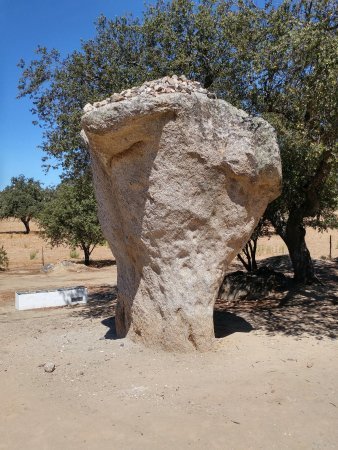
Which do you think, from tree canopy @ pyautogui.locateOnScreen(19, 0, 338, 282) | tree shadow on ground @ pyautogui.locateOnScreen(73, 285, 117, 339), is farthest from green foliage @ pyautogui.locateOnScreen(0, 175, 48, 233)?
tree canopy @ pyautogui.locateOnScreen(19, 0, 338, 282)

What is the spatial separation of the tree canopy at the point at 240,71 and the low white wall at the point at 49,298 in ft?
11.4

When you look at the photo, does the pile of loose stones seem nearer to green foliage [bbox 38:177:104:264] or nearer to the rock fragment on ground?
the rock fragment on ground

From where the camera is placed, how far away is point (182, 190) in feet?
24.3

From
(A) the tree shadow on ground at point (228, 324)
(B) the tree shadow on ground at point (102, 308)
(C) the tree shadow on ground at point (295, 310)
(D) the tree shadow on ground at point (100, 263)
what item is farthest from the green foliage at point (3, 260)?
(A) the tree shadow on ground at point (228, 324)

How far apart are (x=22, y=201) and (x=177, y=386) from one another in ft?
135

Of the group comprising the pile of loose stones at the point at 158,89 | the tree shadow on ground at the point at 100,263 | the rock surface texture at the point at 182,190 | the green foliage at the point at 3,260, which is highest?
the pile of loose stones at the point at 158,89

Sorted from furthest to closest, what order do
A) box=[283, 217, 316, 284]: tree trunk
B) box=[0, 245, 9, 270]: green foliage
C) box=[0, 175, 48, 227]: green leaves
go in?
box=[0, 175, 48, 227]: green leaves → box=[0, 245, 9, 270]: green foliage → box=[283, 217, 316, 284]: tree trunk

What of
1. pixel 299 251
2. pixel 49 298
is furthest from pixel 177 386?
pixel 49 298

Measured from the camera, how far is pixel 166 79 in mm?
7328

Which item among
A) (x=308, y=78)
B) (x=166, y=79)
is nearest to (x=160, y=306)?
(x=166, y=79)

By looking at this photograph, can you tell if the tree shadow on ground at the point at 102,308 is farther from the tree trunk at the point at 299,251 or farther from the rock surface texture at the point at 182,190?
the tree trunk at the point at 299,251

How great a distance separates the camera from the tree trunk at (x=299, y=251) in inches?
497

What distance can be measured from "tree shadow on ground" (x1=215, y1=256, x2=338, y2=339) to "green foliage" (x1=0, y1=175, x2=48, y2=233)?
3416 centimetres

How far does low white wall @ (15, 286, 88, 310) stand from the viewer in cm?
1294
